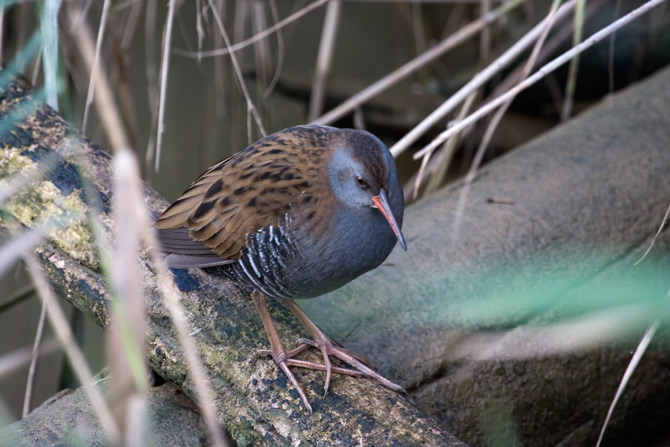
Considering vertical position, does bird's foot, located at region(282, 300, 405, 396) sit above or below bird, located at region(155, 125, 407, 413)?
below

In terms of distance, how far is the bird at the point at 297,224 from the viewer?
6.64 ft

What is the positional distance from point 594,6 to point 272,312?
2468 millimetres

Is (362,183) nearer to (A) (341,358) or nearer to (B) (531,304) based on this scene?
(A) (341,358)

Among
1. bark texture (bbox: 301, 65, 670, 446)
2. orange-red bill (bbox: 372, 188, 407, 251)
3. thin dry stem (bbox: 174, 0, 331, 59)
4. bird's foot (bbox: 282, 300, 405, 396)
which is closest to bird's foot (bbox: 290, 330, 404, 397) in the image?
bird's foot (bbox: 282, 300, 405, 396)

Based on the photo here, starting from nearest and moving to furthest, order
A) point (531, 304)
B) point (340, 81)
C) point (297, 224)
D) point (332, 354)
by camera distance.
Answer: point (297, 224) → point (332, 354) → point (531, 304) → point (340, 81)

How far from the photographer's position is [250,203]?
2074 mm

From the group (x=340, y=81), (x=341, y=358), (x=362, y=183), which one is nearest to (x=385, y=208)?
(x=362, y=183)

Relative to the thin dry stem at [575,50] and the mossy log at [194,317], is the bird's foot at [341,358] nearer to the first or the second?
the mossy log at [194,317]

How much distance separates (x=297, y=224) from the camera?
2.03m

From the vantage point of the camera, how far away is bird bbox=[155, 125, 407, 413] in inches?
79.7

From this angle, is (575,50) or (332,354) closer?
(575,50)

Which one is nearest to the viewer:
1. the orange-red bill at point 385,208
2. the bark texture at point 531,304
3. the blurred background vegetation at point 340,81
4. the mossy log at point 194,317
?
the mossy log at point 194,317

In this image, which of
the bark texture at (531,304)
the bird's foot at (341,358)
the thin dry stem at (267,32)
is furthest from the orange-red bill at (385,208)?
the thin dry stem at (267,32)

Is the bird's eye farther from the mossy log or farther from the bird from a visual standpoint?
the mossy log
